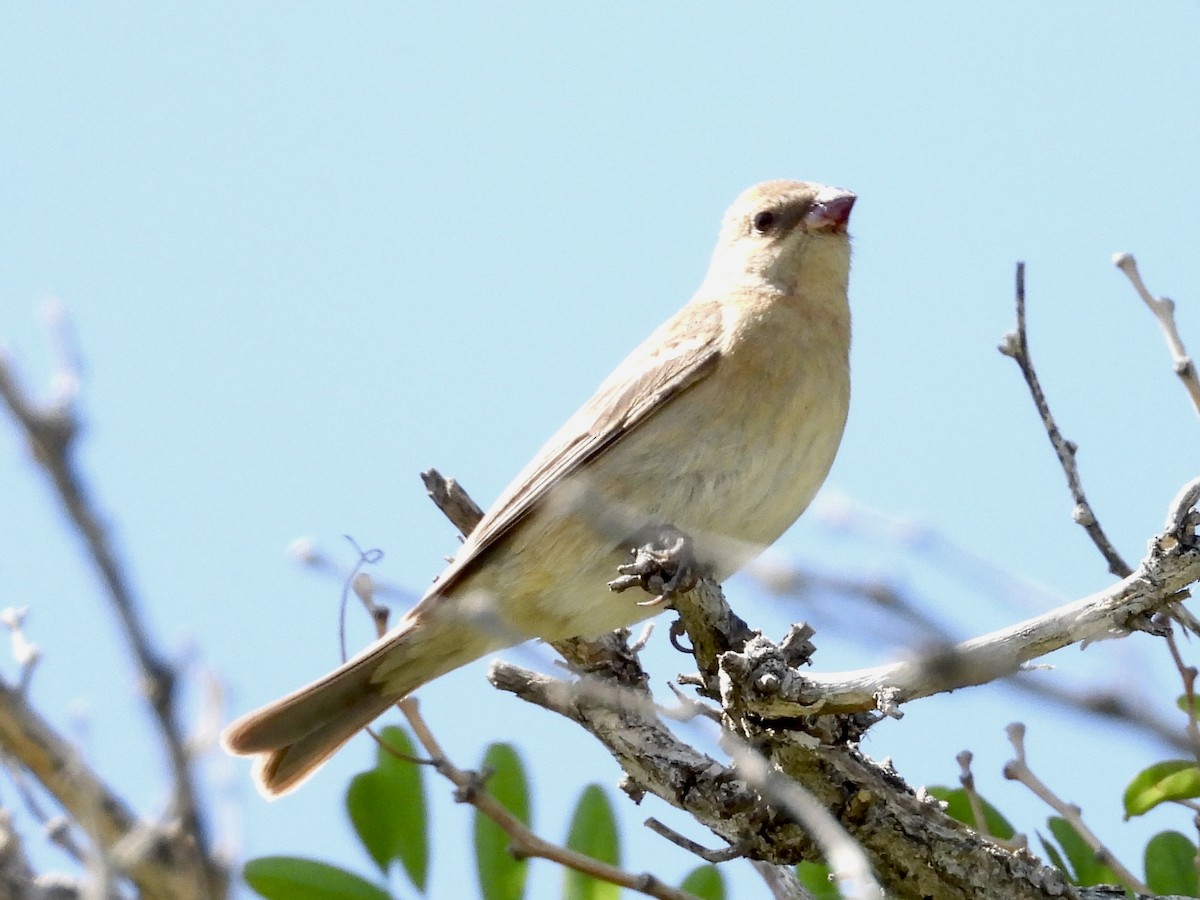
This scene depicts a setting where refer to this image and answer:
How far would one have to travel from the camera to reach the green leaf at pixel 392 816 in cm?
348

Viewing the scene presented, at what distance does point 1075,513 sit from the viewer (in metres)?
3.41

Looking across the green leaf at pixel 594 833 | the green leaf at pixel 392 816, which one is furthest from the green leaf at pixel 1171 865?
the green leaf at pixel 392 816

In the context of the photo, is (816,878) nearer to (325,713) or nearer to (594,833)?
(594,833)

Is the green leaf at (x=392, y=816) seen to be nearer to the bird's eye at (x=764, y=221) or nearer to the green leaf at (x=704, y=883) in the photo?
the green leaf at (x=704, y=883)

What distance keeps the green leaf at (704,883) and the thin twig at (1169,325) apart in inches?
63.9

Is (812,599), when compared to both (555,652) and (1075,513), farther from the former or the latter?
(555,652)

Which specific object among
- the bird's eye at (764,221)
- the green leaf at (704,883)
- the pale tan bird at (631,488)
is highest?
the bird's eye at (764,221)

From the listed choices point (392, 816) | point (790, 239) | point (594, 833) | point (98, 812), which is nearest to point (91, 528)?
point (98, 812)

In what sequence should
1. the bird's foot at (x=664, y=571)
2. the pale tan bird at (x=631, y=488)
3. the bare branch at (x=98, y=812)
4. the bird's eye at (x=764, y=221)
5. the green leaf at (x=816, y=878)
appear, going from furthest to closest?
the bird's eye at (x=764, y=221) < the pale tan bird at (x=631, y=488) < the green leaf at (x=816, y=878) < the bird's foot at (x=664, y=571) < the bare branch at (x=98, y=812)

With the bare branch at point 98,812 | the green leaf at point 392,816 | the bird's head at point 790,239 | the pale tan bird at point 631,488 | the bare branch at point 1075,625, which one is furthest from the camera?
the bird's head at point 790,239

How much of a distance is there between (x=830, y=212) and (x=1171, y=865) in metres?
2.62

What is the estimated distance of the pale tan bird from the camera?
14.7 feet

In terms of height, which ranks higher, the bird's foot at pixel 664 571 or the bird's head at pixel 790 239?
the bird's head at pixel 790 239

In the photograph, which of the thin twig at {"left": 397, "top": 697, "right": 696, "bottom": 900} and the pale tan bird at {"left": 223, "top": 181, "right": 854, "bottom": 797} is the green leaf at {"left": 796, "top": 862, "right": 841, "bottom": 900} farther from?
the thin twig at {"left": 397, "top": 697, "right": 696, "bottom": 900}
